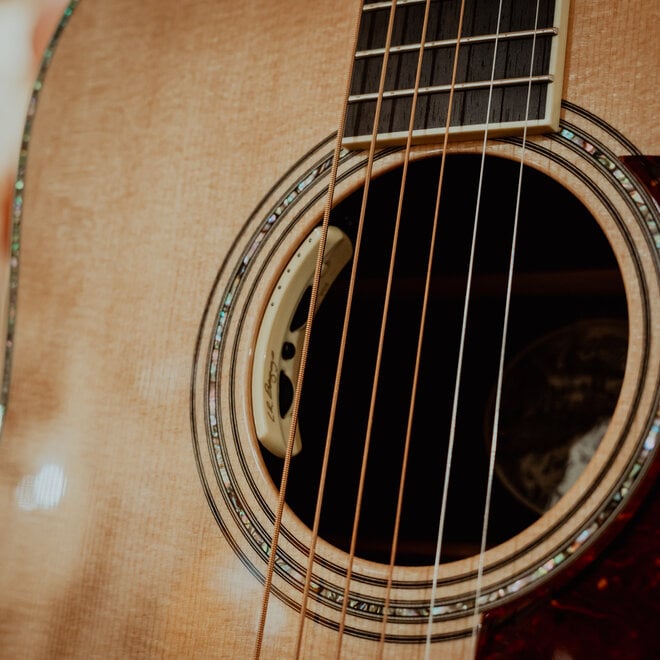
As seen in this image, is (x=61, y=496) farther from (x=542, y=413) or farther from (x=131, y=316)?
(x=542, y=413)

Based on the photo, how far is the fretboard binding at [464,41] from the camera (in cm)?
75

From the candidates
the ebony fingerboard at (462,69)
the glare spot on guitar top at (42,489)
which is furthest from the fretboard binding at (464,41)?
the glare spot on guitar top at (42,489)

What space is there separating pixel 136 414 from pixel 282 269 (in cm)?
21

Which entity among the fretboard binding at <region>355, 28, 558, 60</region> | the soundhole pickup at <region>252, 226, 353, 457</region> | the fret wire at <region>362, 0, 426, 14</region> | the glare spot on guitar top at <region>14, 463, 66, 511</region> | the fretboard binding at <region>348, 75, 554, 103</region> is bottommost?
the glare spot on guitar top at <region>14, 463, 66, 511</region>

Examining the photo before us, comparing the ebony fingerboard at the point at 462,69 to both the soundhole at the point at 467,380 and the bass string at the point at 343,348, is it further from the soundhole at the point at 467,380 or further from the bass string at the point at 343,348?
the soundhole at the point at 467,380

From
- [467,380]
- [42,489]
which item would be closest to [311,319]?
[42,489]

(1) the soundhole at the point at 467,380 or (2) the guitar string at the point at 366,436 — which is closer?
(2) the guitar string at the point at 366,436

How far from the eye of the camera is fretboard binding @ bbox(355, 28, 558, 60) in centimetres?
75

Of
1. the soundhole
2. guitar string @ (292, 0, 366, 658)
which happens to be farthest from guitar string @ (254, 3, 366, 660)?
the soundhole

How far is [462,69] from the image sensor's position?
79cm

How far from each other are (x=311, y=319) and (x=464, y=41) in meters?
0.30

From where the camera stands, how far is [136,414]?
2.81 feet

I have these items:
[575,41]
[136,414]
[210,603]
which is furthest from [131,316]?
[575,41]

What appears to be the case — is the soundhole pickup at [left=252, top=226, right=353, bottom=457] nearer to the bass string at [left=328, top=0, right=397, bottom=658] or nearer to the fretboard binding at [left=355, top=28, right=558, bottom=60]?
the bass string at [left=328, top=0, right=397, bottom=658]
